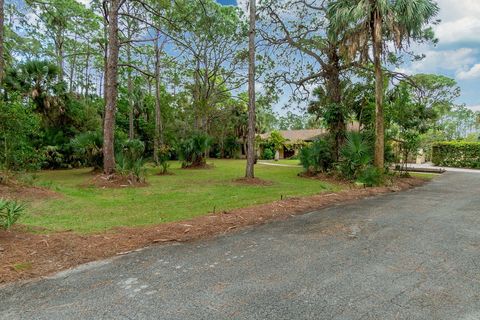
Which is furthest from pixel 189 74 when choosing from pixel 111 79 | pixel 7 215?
pixel 7 215

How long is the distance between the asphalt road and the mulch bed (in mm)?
300

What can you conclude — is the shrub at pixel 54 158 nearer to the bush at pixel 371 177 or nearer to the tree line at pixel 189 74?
the tree line at pixel 189 74

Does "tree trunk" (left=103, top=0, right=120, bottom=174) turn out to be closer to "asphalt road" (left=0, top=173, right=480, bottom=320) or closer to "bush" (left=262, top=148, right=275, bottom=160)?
"asphalt road" (left=0, top=173, right=480, bottom=320)

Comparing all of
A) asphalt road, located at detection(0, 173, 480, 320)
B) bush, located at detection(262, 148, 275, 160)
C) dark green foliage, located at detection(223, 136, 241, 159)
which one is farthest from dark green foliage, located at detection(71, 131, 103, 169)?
bush, located at detection(262, 148, 275, 160)

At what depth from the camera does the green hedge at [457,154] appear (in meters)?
22.0

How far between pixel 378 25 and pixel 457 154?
684 inches

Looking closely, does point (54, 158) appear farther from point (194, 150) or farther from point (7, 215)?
point (7, 215)

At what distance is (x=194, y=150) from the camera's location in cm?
1875

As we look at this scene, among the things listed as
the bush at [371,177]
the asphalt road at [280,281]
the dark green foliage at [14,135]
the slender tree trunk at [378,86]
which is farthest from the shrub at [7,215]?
the slender tree trunk at [378,86]

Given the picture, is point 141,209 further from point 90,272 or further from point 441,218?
point 441,218

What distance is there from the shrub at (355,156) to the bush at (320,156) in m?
1.54

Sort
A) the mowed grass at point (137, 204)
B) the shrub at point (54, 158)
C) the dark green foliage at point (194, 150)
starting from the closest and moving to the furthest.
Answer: the mowed grass at point (137, 204) < the shrub at point (54, 158) < the dark green foliage at point (194, 150)

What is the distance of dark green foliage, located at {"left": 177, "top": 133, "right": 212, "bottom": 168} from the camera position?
18.5m

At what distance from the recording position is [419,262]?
3.57m
